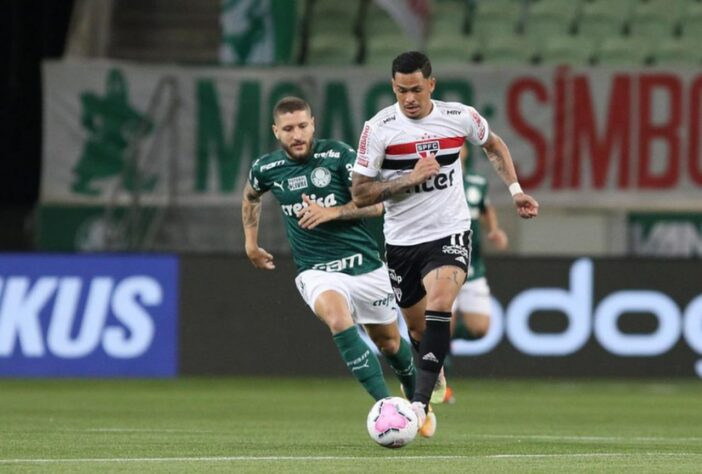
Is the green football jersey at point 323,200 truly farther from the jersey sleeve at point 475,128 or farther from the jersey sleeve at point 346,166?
the jersey sleeve at point 475,128

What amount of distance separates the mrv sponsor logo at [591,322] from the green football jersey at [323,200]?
606 centimetres

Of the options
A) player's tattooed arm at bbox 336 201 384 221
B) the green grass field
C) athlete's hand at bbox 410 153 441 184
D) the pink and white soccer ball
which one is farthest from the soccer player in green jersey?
the pink and white soccer ball

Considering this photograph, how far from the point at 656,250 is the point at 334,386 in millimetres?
4380

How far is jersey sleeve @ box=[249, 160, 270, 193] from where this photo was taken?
949 cm

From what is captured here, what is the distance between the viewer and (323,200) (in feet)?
30.7

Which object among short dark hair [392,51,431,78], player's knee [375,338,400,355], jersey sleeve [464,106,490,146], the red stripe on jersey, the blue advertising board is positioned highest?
short dark hair [392,51,431,78]

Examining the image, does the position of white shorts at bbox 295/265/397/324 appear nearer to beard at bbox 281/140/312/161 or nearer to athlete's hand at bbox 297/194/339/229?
athlete's hand at bbox 297/194/339/229

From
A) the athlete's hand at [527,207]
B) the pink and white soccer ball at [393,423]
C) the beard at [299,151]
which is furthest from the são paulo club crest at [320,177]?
the pink and white soccer ball at [393,423]

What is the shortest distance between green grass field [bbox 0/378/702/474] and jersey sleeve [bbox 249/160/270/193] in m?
1.42

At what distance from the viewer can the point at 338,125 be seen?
17062mm

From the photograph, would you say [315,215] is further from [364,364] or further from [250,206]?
[364,364]

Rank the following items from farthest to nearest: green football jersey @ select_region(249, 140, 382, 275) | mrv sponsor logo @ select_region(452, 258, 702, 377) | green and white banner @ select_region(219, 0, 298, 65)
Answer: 1. green and white banner @ select_region(219, 0, 298, 65)
2. mrv sponsor logo @ select_region(452, 258, 702, 377)
3. green football jersey @ select_region(249, 140, 382, 275)

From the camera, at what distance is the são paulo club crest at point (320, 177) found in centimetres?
934

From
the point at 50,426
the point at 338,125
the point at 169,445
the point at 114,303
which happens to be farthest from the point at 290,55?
the point at 169,445
